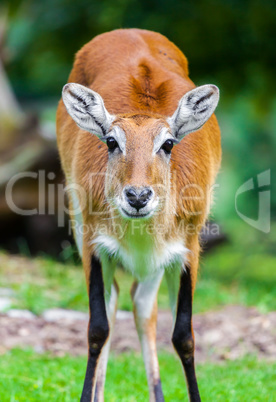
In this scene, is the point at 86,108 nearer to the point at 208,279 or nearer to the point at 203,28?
the point at 208,279

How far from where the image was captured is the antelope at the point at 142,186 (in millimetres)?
4457

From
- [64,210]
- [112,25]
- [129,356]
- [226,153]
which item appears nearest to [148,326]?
[129,356]

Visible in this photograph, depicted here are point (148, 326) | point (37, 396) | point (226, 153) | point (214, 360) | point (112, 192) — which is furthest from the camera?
point (226, 153)

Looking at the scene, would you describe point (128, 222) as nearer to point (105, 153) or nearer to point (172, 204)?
point (172, 204)

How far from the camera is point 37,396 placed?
5.02 meters

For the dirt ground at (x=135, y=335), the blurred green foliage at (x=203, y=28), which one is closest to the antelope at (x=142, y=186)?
the dirt ground at (x=135, y=335)

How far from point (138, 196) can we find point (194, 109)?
0.91 m

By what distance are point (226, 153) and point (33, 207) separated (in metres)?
4.21

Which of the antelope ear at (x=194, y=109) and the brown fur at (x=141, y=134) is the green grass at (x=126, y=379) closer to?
the brown fur at (x=141, y=134)

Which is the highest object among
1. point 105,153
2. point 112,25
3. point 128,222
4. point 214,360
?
point 112,25

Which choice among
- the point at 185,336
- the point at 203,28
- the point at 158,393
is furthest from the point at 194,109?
the point at 203,28

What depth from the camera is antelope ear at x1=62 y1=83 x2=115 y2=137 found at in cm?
456

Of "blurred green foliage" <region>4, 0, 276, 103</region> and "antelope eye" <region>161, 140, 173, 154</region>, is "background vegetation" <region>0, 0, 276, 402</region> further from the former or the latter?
"antelope eye" <region>161, 140, 173, 154</region>

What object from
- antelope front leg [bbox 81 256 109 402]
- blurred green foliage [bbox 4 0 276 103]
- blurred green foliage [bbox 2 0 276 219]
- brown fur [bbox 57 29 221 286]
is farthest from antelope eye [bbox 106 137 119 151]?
blurred green foliage [bbox 4 0 276 103]
